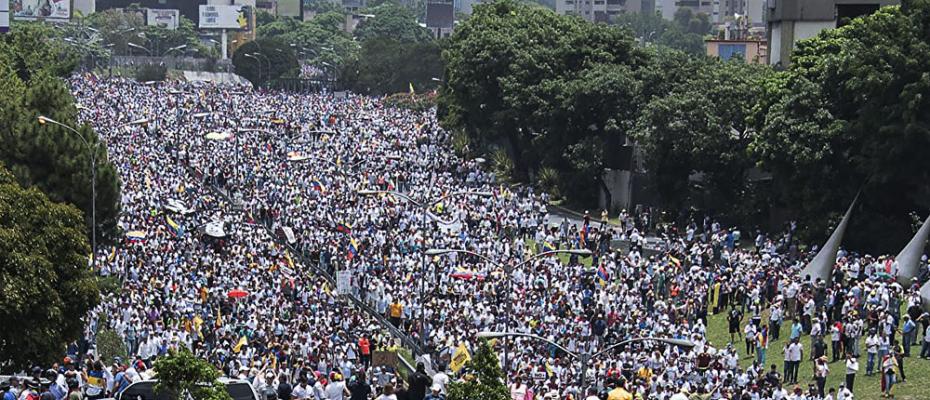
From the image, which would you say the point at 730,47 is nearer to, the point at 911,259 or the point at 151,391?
the point at 911,259

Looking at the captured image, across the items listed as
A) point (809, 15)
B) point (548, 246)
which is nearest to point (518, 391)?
point (548, 246)

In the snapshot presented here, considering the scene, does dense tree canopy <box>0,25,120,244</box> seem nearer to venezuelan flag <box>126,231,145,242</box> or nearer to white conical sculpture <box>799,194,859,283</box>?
venezuelan flag <box>126,231,145,242</box>

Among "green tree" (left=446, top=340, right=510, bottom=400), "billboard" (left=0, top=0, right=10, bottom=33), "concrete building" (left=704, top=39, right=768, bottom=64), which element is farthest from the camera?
"concrete building" (left=704, top=39, right=768, bottom=64)

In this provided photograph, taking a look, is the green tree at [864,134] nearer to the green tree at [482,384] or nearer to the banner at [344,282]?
the banner at [344,282]

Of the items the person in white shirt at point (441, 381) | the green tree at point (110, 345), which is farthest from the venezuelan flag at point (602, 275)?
the person in white shirt at point (441, 381)

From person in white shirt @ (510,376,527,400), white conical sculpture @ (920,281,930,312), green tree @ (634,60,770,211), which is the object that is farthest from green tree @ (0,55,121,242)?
person in white shirt @ (510,376,527,400)

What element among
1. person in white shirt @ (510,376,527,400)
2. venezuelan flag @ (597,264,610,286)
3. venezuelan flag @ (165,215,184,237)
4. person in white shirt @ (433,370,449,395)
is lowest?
venezuelan flag @ (165,215,184,237)

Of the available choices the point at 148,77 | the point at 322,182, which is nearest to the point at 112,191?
the point at 322,182
